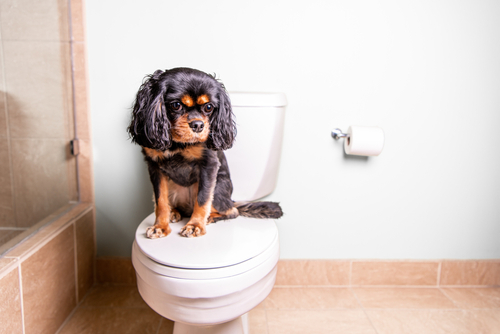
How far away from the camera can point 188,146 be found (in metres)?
1.10

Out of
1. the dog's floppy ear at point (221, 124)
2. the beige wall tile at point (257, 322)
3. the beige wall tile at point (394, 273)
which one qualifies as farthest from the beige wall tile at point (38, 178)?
the beige wall tile at point (394, 273)

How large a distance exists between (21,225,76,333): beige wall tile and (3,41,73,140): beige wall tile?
43 cm

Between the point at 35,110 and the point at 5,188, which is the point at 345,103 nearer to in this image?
the point at 35,110

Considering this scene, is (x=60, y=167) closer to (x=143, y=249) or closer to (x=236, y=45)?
(x=143, y=249)

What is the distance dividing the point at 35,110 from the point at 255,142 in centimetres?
89

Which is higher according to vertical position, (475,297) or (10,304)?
(10,304)

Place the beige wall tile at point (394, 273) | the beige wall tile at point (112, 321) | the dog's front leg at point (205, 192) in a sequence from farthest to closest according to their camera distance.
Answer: the beige wall tile at point (394, 273)
the beige wall tile at point (112, 321)
the dog's front leg at point (205, 192)

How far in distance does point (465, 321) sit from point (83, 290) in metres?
1.64

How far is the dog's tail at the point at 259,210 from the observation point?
Answer: 3.98 ft

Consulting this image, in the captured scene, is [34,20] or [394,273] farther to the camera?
[394,273]

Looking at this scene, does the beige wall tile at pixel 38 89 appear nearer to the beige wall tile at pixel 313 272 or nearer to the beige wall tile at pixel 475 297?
the beige wall tile at pixel 313 272

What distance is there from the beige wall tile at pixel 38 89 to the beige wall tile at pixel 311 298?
117cm

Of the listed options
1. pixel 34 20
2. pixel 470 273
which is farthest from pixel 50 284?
pixel 470 273

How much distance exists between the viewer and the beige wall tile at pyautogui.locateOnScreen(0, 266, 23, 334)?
988 millimetres
